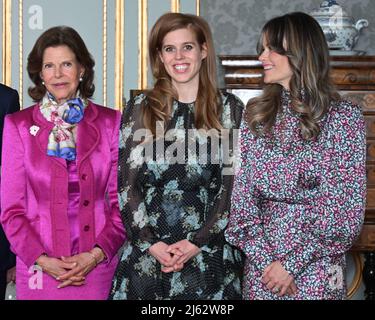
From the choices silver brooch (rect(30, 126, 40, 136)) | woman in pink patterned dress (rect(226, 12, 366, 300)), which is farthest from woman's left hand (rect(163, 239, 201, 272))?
silver brooch (rect(30, 126, 40, 136))

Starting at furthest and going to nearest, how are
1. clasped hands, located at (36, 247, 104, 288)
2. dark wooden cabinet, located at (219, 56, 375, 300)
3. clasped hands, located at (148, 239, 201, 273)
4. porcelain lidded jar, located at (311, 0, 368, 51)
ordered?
porcelain lidded jar, located at (311, 0, 368, 51) → dark wooden cabinet, located at (219, 56, 375, 300) → clasped hands, located at (36, 247, 104, 288) → clasped hands, located at (148, 239, 201, 273)

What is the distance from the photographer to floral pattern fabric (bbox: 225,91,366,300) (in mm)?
2662

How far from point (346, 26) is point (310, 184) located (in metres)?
1.47

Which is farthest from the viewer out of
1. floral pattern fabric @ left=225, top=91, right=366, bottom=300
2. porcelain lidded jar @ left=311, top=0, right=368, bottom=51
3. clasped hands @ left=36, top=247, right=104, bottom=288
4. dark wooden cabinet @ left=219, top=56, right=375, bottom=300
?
porcelain lidded jar @ left=311, top=0, right=368, bottom=51

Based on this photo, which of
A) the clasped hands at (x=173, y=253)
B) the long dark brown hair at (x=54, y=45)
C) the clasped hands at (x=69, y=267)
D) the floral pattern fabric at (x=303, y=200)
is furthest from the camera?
the long dark brown hair at (x=54, y=45)

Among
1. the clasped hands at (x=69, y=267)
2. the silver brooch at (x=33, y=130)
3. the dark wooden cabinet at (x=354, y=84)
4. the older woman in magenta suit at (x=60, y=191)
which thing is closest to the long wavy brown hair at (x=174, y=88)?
the older woman in magenta suit at (x=60, y=191)

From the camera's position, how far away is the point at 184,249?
2.86 m

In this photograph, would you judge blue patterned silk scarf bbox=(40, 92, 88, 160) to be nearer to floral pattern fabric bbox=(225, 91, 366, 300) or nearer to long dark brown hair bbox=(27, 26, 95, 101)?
long dark brown hair bbox=(27, 26, 95, 101)

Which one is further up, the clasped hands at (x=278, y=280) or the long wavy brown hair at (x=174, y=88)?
the long wavy brown hair at (x=174, y=88)

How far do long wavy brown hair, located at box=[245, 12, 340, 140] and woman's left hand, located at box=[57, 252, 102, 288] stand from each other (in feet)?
2.48

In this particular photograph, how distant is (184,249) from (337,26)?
1.61m

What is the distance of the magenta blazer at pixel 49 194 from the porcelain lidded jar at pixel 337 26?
137 centimetres

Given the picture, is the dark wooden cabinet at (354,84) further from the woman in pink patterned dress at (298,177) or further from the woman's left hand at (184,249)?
the woman's left hand at (184,249)

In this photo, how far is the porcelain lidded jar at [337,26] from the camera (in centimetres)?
392
